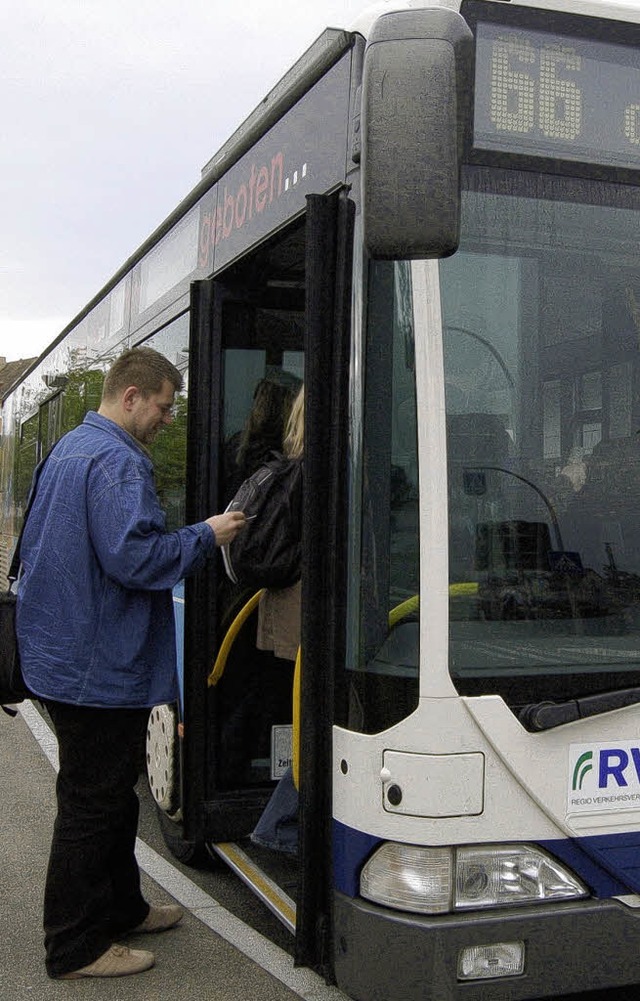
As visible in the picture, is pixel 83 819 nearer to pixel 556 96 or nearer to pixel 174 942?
pixel 174 942

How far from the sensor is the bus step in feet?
12.3

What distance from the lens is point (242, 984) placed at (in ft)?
12.3

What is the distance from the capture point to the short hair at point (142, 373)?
12.9 ft

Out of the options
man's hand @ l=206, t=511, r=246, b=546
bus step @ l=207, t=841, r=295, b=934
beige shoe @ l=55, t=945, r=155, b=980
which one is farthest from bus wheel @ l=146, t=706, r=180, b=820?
man's hand @ l=206, t=511, r=246, b=546

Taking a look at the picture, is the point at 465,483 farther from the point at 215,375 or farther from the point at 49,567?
the point at 215,375

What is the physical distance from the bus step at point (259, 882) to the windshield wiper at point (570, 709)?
1.11 metres

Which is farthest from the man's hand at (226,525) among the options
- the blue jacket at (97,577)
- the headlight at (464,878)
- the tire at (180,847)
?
the tire at (180,847)

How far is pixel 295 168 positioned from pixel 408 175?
109 cm

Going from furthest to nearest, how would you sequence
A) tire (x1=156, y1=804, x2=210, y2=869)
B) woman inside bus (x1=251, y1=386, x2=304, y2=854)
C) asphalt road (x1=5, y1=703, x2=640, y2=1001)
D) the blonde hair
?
tire (x1=156, y1=804, x2=210, y2=869), woman inside bus (x1=251, y1=386, x2=304, y2=854), the blonde hair, asphalt road (x1=5, y1=703, x2=640, y2=1001)

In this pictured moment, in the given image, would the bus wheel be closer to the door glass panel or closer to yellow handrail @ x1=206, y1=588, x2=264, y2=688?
yellow handrail @ x1=206, y1=588, x2=264, y2=688

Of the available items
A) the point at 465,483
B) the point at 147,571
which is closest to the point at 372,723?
the point at 465,483

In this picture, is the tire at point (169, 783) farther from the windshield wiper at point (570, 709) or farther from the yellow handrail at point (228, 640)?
the windshield wiper at point (570, 709)

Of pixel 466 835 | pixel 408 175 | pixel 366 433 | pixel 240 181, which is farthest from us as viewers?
pixel 240 181

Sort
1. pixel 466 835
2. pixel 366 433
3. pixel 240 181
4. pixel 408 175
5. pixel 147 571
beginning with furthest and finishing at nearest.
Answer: pixel 240 181 < pixel 147 571 < pixel 366 433 < pixel 466 835 < pixel 408 175
